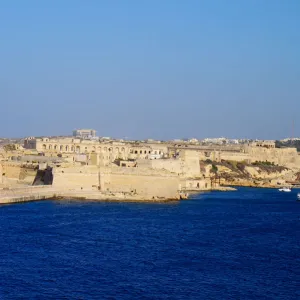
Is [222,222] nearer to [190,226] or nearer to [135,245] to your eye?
[190,226]

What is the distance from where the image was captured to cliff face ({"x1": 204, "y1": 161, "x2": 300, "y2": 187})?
4978cm

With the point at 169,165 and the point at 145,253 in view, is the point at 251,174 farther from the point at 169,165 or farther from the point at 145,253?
the point at 145,253

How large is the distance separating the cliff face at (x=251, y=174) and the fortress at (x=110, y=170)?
2.66 feet

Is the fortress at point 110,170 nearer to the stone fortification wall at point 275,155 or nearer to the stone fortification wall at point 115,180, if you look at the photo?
the stone fortification wall at point 115,180

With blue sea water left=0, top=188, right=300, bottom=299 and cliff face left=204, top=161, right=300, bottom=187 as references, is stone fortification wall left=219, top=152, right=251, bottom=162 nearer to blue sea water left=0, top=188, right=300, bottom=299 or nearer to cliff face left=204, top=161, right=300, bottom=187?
cliff face left=204, top=161, right=300, bottom=187

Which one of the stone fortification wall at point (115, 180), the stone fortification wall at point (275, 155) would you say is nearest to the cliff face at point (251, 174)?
the stone fortification wall at point (275, 155)

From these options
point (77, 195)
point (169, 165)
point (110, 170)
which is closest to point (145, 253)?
point (77, 195)

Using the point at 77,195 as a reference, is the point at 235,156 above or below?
above

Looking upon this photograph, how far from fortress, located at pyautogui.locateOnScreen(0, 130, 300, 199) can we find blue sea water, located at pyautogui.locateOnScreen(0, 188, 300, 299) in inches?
121

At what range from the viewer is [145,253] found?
17.5m

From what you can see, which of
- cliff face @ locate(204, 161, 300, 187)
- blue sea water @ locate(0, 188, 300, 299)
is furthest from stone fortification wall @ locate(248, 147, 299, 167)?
blue sea water @ locate(0, 188, 300, 299)

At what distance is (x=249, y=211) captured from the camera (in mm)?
28625

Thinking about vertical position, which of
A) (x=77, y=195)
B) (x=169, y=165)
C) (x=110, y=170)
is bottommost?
(x=77, y=195)

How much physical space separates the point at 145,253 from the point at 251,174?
125 ft
